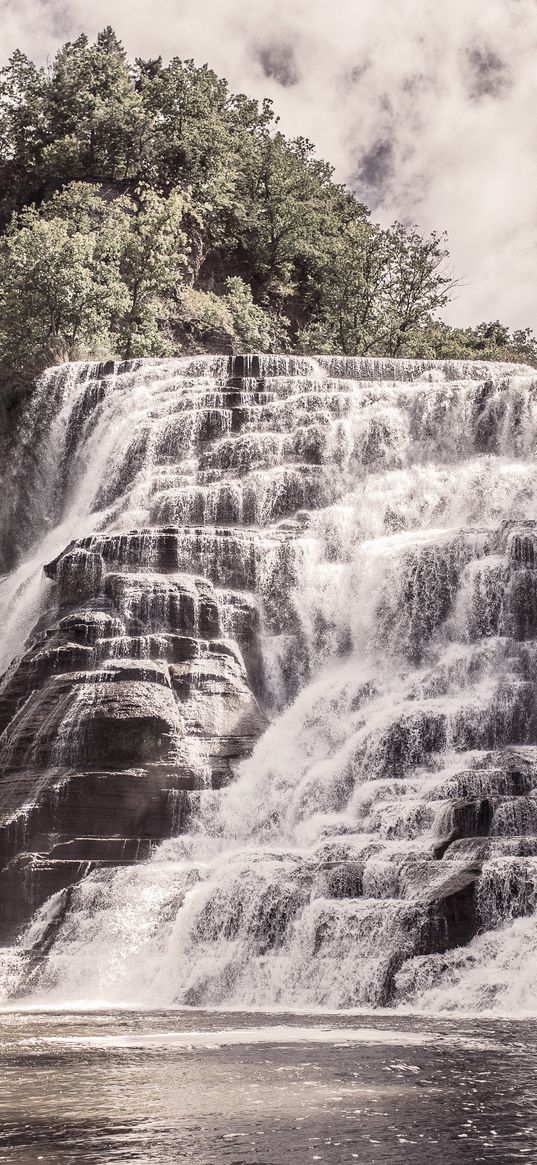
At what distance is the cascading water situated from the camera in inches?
846

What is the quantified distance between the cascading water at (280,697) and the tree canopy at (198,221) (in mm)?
17221

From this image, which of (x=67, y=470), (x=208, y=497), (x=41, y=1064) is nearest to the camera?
(x=41, y=1064)

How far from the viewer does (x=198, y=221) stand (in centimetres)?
7156

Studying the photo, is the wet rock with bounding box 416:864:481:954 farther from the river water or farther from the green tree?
the green tree

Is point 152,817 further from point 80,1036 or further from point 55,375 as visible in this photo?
point 55,375

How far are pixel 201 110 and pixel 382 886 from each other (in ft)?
205

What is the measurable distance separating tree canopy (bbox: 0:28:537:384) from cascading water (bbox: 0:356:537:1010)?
17.2 metres

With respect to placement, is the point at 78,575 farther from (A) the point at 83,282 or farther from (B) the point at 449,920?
(A) the point at 83,282

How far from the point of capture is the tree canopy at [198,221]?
62438mm

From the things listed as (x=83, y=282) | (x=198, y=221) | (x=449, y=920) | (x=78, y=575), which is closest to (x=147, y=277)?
(x=83, y=282)

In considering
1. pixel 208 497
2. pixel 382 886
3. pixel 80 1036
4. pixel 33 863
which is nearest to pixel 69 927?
pixel 33 863

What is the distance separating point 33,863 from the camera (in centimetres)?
2659

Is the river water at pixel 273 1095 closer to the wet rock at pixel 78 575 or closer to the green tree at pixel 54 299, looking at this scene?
the wet rock at pixel 78 575

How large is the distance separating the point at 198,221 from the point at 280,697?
45352 millimetres
